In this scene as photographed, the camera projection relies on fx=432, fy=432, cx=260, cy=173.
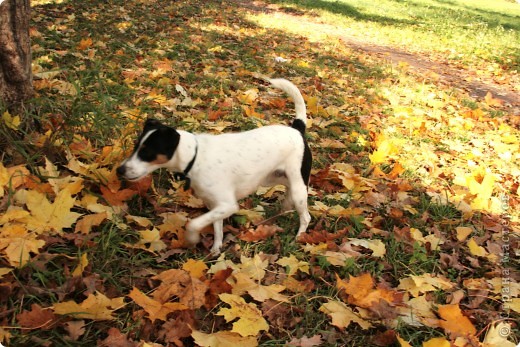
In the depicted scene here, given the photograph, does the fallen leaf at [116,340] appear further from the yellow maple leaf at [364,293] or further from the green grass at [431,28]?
the green grass at [431,28]

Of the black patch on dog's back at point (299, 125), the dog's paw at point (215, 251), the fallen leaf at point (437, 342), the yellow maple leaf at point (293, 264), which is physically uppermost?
the black patch on dog's back at point (299, 125)

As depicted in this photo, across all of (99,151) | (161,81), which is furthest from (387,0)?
(99,151)

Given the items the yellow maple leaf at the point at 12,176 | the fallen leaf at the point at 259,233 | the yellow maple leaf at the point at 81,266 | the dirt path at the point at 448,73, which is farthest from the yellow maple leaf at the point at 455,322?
the dirt path at the point at 448,73

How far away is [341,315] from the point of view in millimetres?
2377

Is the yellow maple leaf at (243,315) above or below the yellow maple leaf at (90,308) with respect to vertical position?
below

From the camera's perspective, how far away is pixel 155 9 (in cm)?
1059

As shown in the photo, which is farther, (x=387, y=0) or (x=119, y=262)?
(x=387, y=0)

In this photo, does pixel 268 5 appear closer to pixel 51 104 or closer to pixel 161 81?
pixel 161 81

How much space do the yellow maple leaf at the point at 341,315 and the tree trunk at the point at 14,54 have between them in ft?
8.34

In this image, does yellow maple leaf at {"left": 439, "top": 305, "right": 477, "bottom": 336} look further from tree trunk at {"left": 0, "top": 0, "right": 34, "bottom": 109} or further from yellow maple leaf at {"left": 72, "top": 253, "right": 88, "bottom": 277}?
tree trunk at {"left": 0, "top": 0, "right": 34, "bottom": 109}

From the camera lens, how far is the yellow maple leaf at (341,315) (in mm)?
2326

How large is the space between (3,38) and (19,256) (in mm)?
1643

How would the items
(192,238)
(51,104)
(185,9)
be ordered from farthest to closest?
(185,9) < (51,104) < (192,238)

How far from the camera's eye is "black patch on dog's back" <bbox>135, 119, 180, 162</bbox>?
8.46ft
